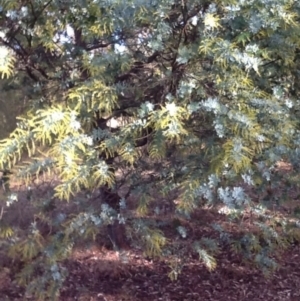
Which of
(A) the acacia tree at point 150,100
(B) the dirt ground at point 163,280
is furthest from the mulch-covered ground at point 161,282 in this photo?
(A) the acacia tree at point 150,100

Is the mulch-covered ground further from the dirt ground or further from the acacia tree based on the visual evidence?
the acacia tree

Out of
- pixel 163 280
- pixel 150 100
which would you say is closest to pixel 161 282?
pixel 163 280

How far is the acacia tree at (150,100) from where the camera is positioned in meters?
3.32

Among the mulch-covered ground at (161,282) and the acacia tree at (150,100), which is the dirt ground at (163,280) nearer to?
the mulch-covered ground at (161,282)

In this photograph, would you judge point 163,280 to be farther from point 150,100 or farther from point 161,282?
point 150,100

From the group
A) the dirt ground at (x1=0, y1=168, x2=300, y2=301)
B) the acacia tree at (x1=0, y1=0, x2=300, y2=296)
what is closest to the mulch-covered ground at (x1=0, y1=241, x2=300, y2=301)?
the dirt ground at (x1=0, y1=168, x2=300, y2=301)

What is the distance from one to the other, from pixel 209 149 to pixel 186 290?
2.51 metres

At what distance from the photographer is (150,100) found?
3.78 meters

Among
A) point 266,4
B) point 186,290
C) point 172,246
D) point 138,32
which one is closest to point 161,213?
point 172,246

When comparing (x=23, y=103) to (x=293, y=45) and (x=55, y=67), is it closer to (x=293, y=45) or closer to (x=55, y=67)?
(x=55, y=67)

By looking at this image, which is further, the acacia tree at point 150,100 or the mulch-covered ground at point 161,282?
the mulch-covered ground at point 161,282

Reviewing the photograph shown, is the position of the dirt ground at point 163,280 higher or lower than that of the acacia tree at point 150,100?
lower

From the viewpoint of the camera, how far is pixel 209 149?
358 centimetres

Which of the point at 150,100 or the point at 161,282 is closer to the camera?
the point at 150,100
